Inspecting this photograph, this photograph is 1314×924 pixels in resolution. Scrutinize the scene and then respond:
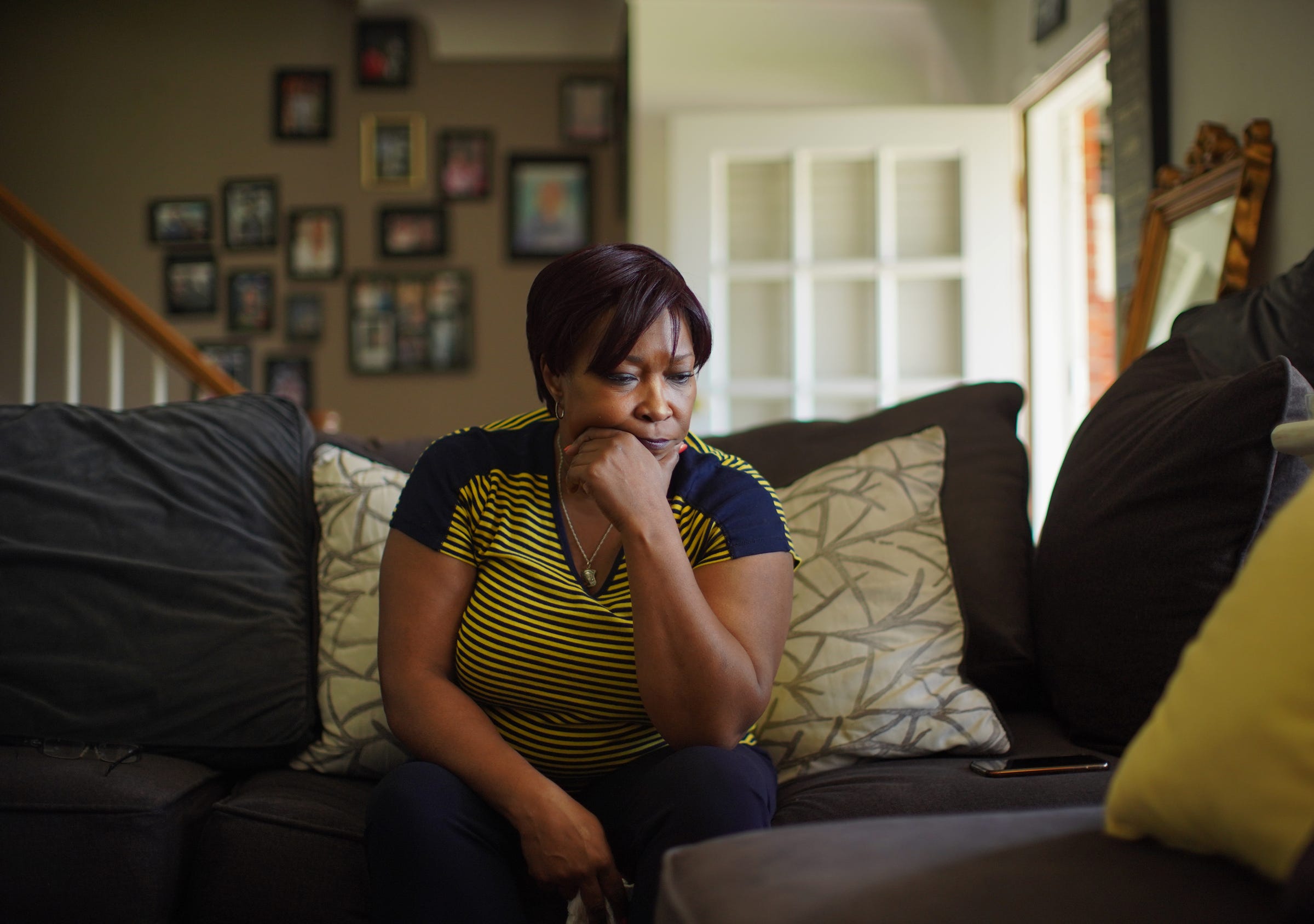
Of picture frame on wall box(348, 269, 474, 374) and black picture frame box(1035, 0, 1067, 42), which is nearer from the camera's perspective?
black picture frame box(1035, 0, 1067, 42)

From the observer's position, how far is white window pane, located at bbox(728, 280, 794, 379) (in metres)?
3.38

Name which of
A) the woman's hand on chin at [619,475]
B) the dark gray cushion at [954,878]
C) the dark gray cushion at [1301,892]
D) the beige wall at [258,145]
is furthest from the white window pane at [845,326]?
the dark gray cushion at [1301,892]

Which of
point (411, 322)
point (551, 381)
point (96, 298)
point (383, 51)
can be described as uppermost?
point (383, 51)

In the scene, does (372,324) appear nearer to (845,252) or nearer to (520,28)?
(520,28)

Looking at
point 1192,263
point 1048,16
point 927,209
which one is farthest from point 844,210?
point 1192,263

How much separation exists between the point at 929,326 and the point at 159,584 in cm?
252

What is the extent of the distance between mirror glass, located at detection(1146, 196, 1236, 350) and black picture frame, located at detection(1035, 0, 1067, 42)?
2.95 ft

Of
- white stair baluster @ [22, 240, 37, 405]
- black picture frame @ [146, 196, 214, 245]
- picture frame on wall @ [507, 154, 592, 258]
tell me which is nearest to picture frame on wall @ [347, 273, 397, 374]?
picture frame on wall @ [507, 154, 592, 258]

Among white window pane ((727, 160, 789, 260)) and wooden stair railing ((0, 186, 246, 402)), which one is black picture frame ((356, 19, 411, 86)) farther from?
white window pane ((727, 160, 789, 260))

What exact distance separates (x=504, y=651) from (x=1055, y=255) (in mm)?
2858

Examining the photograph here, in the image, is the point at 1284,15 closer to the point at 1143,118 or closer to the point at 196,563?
the point at 1143,118

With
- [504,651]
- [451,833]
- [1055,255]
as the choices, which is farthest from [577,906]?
[1055,255]

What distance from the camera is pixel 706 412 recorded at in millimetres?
3336

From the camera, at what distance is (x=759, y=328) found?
338 centimetres
